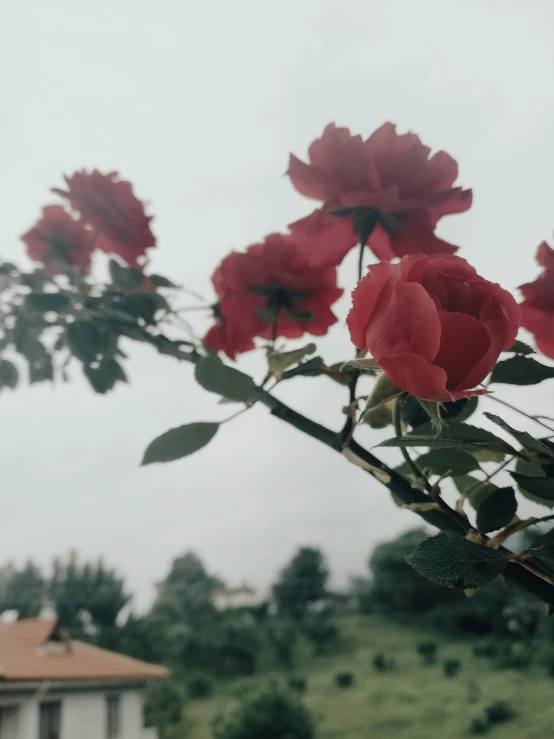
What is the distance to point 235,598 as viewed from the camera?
4.47 meters

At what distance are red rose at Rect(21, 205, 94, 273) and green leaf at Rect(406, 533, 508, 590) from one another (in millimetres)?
225

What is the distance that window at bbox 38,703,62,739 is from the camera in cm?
188

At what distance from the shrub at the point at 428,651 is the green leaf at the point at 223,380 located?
4809 millimetres

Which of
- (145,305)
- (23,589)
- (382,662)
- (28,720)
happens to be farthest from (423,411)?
Answer: (382,662)

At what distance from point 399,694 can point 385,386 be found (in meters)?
4.70

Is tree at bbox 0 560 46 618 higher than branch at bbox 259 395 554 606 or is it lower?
higher

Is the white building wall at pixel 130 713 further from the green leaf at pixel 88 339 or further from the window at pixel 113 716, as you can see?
the green leaf at pixel 88 339

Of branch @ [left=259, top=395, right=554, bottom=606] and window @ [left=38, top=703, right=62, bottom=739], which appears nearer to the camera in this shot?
branch @ [left=259, top=395, right=554, bottom=606]

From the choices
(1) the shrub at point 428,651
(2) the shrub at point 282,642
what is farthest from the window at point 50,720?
(1) the shrub at point 428,651

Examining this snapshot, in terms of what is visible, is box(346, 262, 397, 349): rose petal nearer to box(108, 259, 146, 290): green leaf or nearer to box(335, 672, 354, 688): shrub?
box(108, 259, 146, 290): green leaf

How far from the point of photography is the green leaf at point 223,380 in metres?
0.12

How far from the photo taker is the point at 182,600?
4.30 meters

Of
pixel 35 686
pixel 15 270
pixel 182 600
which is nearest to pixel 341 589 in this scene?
pixel 182 600

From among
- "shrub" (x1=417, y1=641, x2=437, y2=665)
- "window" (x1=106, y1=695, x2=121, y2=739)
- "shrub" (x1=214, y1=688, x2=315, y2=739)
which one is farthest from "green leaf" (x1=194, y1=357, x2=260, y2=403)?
"shrub" (x1=417, y1=641, x2=437, y2=665)
